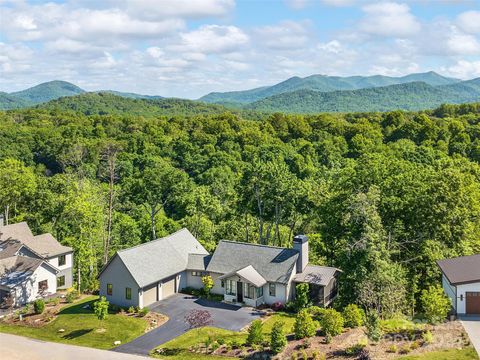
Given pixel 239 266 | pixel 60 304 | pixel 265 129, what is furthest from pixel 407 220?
pixel 265 129

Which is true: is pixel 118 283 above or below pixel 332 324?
above

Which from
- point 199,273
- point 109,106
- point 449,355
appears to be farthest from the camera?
point 109,106

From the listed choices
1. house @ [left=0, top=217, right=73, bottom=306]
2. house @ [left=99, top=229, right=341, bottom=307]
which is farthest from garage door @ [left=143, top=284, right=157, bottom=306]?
house @ [left=0, top=217, right=73, bottom=306]

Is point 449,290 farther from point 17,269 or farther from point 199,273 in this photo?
point 17,269

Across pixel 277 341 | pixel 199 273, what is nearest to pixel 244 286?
pixel 199 273

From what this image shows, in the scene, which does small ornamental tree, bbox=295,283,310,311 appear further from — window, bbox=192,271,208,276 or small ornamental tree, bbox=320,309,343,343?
window, bbox=192,271,208,276

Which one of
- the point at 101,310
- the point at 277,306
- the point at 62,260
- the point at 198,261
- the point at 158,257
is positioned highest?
the point at 158,257
